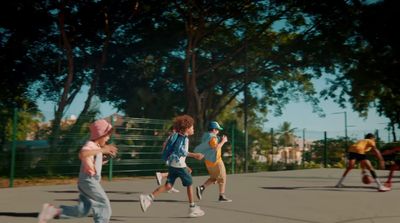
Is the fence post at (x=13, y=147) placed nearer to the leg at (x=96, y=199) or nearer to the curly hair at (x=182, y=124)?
the curly hair at (x=182, y=124)

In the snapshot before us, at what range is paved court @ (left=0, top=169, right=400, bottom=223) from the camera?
752 centimetres

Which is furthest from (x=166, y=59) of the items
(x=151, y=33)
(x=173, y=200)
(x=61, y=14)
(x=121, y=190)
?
(x=173, y=200)

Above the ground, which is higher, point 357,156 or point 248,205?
point 357,156

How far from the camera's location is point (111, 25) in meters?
24.1

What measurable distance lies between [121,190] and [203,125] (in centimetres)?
1461

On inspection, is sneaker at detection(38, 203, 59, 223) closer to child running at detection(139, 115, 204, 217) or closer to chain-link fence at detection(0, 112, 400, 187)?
child running at detection(139, 115, 204, 217)

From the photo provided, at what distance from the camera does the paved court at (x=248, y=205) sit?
7.52 meters

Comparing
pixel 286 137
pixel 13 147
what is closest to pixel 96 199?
pixel 13 147

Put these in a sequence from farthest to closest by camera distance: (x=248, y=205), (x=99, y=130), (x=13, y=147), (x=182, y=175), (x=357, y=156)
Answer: (x=13, y=147)
(x=357, y=156)
(x=248, y=205)
(x=182, y=175)
(x=99, y=130)

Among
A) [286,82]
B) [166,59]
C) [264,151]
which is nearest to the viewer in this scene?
[264,151]

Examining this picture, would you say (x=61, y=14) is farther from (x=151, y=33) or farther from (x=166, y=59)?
(x=166, y=59)

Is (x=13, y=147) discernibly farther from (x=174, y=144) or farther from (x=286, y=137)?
(x=286, y=137)

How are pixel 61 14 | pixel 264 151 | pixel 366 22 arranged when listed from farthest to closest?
1. pixel 264 151
2. pixel 366 22
3. pixel 61 14

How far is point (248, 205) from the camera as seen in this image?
9.24 m
